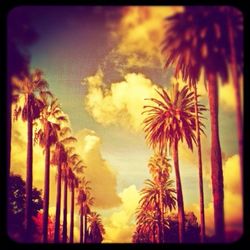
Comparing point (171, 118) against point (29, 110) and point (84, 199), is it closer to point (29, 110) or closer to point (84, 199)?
point (84, 199)

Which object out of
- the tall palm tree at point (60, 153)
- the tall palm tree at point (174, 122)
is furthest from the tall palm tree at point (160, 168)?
the tall palm tree at point (60, 153)

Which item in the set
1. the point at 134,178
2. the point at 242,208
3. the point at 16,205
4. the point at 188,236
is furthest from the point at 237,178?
the point at 16,205

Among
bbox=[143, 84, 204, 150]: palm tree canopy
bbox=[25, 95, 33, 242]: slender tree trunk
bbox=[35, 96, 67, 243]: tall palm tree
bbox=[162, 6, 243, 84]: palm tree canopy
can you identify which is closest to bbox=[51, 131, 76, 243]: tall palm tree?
bbox=[35, 96, 67, 243]: tall palm tree

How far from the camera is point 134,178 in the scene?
7.36m

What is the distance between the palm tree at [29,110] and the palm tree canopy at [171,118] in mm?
1697

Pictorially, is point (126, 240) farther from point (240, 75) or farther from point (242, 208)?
point (240, 75)

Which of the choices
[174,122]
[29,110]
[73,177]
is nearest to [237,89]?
[174,122]

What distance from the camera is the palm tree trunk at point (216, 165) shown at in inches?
260

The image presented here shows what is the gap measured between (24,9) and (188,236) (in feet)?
12.9

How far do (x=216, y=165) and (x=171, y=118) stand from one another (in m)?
1.66

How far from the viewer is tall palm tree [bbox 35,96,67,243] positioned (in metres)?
7.30

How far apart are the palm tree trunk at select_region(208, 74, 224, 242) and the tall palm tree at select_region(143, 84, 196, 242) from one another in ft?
1.63

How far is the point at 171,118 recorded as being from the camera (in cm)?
857

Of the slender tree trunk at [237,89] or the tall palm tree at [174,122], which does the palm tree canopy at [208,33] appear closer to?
the slender tree trunk at [237,89]
